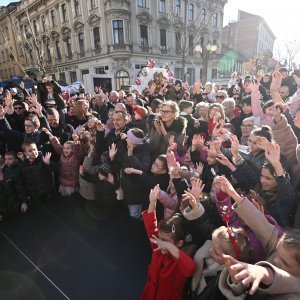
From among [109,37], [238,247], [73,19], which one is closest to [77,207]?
[238,247]

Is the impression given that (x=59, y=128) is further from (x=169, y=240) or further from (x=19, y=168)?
(x=169, y=240)

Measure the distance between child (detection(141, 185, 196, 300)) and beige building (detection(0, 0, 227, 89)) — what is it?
20.7 m

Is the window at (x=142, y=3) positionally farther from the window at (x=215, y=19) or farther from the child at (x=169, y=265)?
the child at (x=169, y=265)

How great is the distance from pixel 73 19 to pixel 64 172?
89.0 feet

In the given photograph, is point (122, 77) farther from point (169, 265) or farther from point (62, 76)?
point (169, 265)

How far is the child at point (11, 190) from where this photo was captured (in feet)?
10.6

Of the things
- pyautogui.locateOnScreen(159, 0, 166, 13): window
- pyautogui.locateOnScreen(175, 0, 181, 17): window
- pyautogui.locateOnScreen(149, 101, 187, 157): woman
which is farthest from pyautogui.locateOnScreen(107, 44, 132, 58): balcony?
pyautogui.locateOnScreen(149, 101, 187, 157): woman

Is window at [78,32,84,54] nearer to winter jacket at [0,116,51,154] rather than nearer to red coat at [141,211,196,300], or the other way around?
winter jacket at [0,116,51,154]

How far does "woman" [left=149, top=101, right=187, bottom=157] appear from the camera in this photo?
333cm

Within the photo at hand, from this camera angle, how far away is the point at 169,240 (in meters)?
1.80

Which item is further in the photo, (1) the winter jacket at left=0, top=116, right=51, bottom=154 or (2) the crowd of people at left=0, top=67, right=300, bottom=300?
(1) the winter jacket at left=0, top=116, right=51, bottom=154

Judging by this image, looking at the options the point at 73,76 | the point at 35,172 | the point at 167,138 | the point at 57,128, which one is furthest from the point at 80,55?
the point at 167,138

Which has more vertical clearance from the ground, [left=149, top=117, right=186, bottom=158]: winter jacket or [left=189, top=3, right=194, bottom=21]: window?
[left=189, top=3, right=194, bottom=21]: window

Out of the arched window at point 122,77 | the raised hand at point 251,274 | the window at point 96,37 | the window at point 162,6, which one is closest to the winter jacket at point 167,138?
the raised hand at point 251,274
